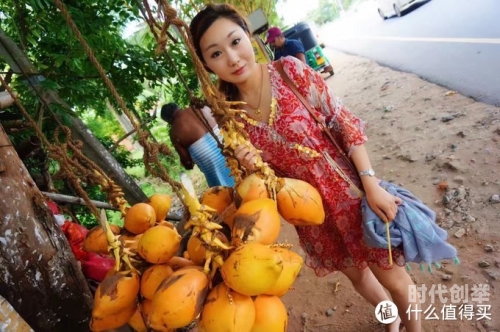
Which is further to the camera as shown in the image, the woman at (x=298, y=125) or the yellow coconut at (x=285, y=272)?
the woman at (x=298, y=125)

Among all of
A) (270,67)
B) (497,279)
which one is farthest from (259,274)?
(497,279)

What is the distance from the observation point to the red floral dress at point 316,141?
5.01 feet

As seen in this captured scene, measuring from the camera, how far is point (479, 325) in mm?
1963

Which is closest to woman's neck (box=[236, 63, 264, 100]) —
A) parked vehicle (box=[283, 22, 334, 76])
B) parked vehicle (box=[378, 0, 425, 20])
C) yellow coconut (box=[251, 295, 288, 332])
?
yellow coconut (box=[251, 295, 288, 332])

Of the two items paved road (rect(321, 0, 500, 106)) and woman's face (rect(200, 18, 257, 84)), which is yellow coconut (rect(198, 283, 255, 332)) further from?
paved road (rect(321, 0, 500, 106))

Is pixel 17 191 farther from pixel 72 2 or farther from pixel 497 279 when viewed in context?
pixel 497 279

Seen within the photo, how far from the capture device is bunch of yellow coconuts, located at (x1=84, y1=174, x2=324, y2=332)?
0.83 metres

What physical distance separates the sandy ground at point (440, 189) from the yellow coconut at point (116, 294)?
5.94ft

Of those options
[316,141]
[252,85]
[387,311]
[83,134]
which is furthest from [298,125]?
[83,134]

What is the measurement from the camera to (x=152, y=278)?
3.24ft

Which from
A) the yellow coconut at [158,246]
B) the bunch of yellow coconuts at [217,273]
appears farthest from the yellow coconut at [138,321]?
the yellow coconut at [158,246]

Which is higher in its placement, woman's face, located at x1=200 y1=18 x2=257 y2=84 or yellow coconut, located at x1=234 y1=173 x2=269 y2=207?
woman's face, located at x1=200 y1=18 x2=257 y2=84

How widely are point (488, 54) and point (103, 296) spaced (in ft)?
19.1

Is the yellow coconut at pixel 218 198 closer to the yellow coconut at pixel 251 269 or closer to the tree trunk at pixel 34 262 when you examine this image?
the yellow coconut at pixel 251 269
